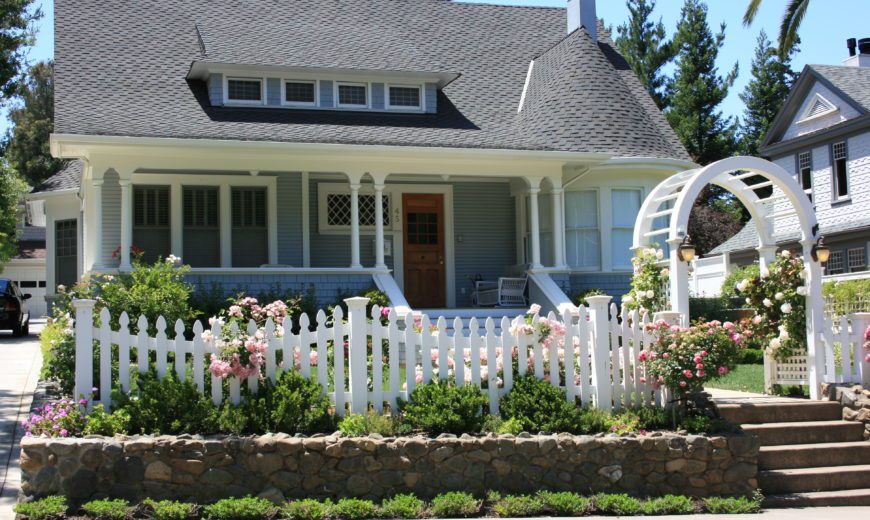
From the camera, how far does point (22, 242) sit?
43656mm

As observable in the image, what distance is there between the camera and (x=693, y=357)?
30.7ft

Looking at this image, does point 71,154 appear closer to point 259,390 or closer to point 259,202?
point 259,202

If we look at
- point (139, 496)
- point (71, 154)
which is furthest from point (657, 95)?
point (139, 496)

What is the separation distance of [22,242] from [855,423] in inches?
1618

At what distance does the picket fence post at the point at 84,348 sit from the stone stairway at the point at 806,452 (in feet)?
21.3

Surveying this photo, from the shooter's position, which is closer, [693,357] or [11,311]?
[693,357]

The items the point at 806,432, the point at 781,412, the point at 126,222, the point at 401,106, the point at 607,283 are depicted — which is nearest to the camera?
the point at 806,432

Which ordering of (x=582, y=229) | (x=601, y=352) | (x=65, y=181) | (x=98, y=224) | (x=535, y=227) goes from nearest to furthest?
1. (x=601, y=352)
2. (x=98, y=224)
3. (x=535, y=227)
4. (x=582, y=229)
5. (x=65, y=181)

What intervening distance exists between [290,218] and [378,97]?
3047mm

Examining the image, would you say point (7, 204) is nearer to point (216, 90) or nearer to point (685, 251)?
point (216, 90)

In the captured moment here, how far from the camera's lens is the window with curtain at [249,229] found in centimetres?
1808

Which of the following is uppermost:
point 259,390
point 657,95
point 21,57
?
point 657,95

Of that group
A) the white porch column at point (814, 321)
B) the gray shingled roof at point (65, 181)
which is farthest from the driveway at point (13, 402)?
the white porch column at point (814, 321)

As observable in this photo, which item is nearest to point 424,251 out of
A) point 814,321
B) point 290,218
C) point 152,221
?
point 290,218
